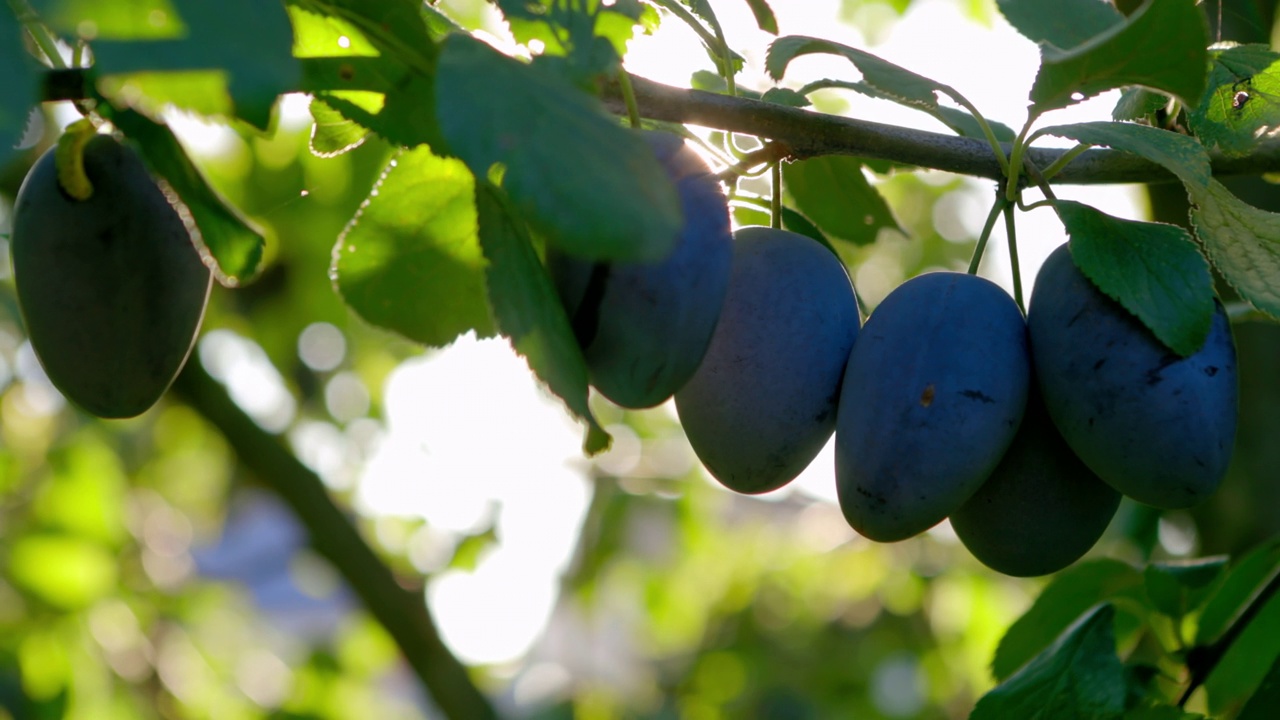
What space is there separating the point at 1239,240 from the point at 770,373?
27 centimetres

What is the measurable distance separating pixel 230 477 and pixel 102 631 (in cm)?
60

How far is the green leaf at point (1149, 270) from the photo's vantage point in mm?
520

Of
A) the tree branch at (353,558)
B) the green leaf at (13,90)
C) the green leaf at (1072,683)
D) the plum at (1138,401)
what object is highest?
the green leaf at (13,90)

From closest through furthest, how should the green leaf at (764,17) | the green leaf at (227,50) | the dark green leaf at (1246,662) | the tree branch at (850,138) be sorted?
the green leaf at (227,50)
the tree branch at (850,138)
the green leaf at (764,17)
the dark green leaf at (1246,662)

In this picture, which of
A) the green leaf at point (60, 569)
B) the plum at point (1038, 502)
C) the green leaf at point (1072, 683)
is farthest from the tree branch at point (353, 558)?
the plum at point (1038, 502)

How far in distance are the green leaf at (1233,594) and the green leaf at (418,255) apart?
626 mm

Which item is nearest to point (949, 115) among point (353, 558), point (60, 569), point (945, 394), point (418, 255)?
point (945, 394)

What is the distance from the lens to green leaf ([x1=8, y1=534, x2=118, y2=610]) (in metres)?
1.87

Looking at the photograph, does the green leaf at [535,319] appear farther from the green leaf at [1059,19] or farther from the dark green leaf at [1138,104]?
the dark green leaf at [1138,104]

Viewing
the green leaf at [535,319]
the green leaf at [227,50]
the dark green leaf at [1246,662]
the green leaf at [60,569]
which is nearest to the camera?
the green leaf at [227,50]

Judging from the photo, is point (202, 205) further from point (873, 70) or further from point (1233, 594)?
point (1233, 594)

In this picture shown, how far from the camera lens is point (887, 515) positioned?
0.53 m

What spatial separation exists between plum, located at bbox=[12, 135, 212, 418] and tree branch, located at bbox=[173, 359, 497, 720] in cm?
109

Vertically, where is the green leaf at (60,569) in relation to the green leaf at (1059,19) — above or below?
below
